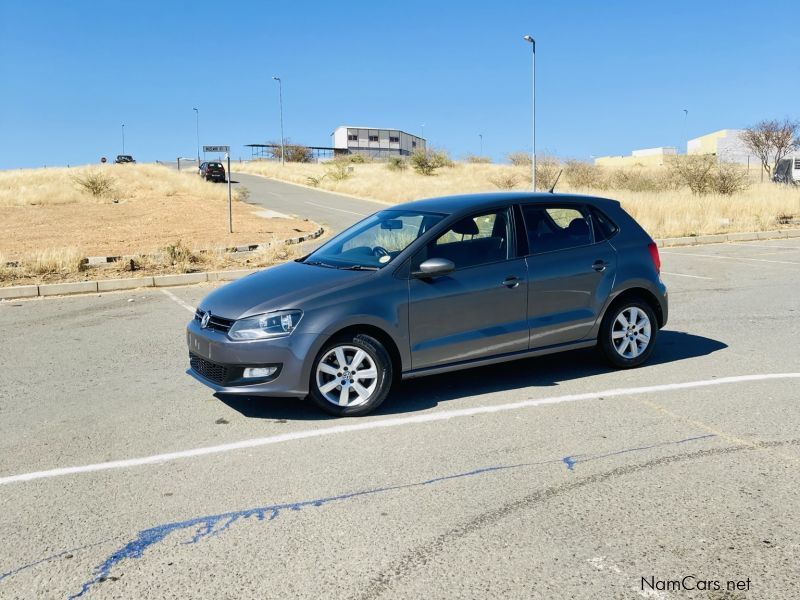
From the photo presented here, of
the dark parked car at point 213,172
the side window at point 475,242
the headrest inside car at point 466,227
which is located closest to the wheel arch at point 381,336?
the side window at point 475,242

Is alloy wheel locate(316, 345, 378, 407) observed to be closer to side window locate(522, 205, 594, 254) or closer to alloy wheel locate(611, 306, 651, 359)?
side window locate(522, 205, 594, 254)

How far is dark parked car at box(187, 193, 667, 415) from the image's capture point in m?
5.59

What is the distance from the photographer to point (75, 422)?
5781 millimetres

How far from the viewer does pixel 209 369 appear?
584cm

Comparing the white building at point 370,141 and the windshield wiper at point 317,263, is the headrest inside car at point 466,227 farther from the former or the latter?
the white building at point 370,141

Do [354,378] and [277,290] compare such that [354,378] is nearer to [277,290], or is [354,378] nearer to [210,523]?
[277,290]

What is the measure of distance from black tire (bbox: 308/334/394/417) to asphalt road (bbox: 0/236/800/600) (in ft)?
0.39

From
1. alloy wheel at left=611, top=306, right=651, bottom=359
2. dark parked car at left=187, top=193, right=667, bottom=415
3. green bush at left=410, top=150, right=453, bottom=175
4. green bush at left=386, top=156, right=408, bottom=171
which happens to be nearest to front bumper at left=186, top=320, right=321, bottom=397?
dark parked car at left=187, top=193, right=667, bottom=415

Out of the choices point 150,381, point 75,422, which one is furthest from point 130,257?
point 75,422

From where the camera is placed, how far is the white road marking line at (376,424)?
481 centimetres

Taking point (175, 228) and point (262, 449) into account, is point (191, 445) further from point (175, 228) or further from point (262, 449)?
point (175, 228)

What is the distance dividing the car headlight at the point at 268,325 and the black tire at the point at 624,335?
9.24ft

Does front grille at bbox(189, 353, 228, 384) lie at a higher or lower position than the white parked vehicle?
lower

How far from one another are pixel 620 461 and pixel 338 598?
86.6 inches
